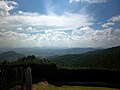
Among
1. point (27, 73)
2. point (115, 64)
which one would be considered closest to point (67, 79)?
point (115, 64)

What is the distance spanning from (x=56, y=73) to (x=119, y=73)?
30.1 ft

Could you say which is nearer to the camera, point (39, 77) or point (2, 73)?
point (2, 73)

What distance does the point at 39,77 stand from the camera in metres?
39.7

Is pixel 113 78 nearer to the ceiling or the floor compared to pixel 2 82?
→ nearer to the floor

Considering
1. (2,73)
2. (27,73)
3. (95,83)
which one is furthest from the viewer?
(95,83)

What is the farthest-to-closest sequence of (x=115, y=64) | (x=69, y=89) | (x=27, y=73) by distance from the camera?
(x=115, y=64)
(x=69, y=89)
(x=27, y=73)

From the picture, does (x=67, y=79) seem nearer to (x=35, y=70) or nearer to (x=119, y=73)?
(x=35, y=70)

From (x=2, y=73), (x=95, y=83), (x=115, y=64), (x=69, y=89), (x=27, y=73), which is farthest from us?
(x=115, y=64)

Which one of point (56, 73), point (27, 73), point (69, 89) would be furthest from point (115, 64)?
point (27, 73)

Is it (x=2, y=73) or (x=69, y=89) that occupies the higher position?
(x=2, y=73)

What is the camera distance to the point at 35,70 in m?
39.6

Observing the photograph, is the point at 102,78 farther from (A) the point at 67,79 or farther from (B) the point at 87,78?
(A) the point at 67,79

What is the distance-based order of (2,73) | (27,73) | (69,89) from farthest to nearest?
(69,89) < (27,73) < (2,73)

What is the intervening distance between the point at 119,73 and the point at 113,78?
1135 mm
